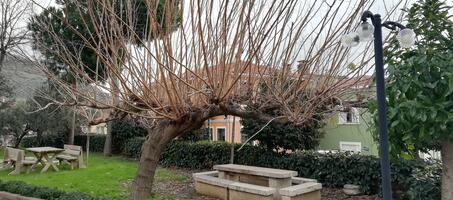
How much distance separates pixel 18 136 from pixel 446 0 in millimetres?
20389

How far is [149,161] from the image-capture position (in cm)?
629

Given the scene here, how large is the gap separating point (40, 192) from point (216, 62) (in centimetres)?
395

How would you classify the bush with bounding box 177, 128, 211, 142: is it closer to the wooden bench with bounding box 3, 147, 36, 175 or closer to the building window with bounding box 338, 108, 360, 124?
the wooden bench with bounding box 3, 147, 36, 175

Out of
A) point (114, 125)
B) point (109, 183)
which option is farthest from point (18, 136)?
point (109, 183)

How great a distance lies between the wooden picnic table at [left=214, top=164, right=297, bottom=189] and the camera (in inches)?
249

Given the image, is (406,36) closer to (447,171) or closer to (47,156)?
(447,171)

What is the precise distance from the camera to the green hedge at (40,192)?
5.70 metres

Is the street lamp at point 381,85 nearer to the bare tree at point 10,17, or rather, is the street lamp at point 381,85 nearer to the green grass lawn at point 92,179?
the green grass lawn at point 92,179

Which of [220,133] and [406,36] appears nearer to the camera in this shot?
[406,36]

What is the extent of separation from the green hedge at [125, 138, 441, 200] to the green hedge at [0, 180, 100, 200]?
5.01 metres

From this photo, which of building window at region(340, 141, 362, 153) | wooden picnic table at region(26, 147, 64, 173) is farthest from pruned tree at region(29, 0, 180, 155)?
building window at region(340, 141, 362, 153)

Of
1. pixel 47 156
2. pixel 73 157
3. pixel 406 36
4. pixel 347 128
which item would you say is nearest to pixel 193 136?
pixel 73 157

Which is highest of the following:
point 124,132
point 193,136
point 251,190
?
point 124,132

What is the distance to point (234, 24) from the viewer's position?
512 cm
